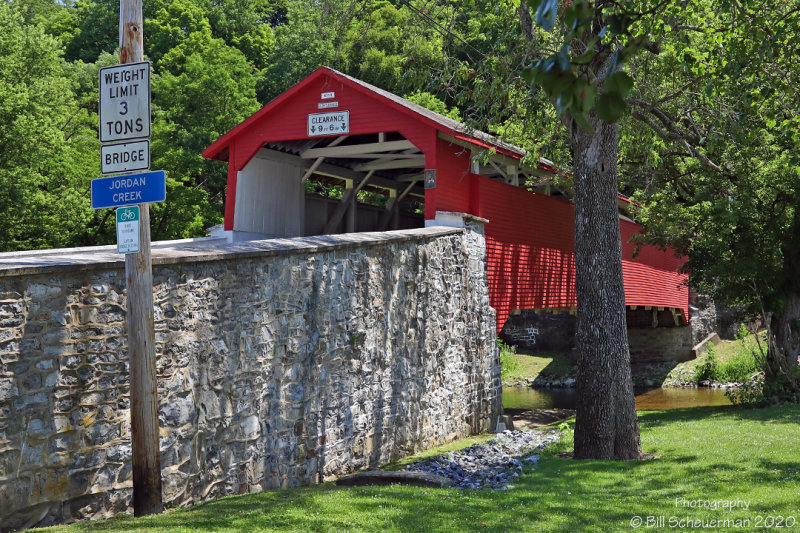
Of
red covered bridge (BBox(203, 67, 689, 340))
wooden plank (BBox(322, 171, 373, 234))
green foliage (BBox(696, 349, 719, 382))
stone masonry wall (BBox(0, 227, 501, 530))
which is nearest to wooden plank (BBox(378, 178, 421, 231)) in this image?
red covered bridge (BBox(203, 67, 689, 340))

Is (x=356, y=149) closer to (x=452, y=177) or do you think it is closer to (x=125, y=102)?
(x=452, y=177)

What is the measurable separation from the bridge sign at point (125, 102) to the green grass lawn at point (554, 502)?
116 inches

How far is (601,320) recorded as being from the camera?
10039 mm

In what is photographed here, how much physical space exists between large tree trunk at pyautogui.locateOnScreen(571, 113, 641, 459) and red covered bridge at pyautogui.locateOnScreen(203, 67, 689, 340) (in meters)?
2.59

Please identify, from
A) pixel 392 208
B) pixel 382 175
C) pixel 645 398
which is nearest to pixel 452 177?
pixel 382 175

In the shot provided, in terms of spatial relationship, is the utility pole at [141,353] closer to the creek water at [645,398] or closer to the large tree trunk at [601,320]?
the large tree trunk at [601,320]

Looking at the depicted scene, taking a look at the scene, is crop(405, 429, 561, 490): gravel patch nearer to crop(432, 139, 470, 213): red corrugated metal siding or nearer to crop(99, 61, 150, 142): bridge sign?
crop(432, 139, 470, 213): red corrugated metal siding

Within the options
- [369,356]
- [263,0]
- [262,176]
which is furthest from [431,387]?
[263,0]

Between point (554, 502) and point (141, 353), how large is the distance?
3.91 m

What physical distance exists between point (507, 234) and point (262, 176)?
5.04 meters

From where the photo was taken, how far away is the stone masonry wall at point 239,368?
229 inches

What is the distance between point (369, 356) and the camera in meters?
10.2

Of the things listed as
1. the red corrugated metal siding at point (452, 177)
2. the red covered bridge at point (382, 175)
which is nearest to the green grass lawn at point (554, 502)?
the red corrugated metal siding at point (452, 177)

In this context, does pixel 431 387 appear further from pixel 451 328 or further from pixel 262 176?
pixel 262 176
